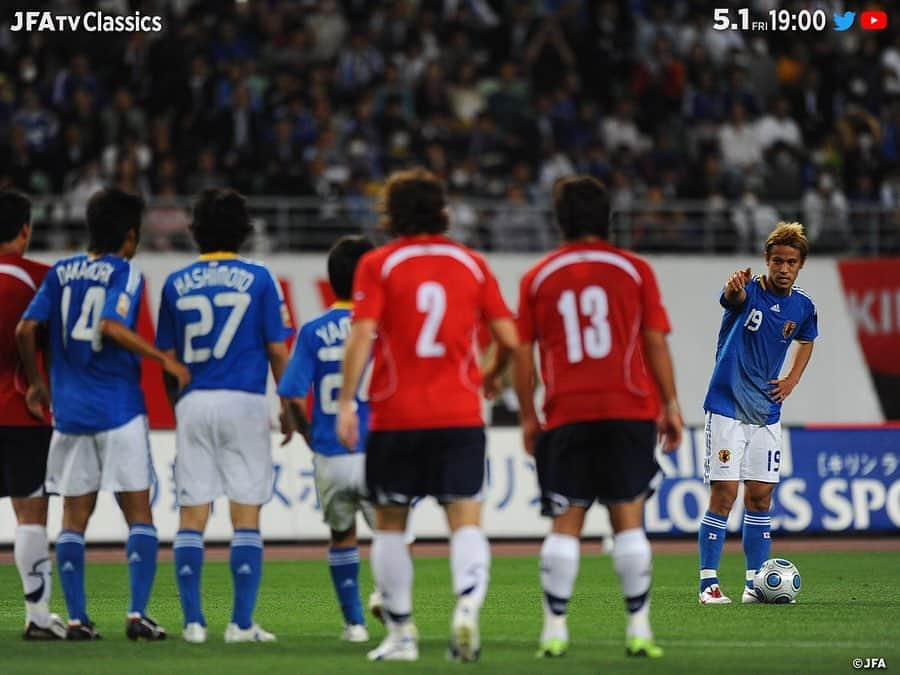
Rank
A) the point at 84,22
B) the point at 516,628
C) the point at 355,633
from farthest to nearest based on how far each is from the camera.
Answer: the point at 84,22 < the point at 516,628 < the point at 355,633

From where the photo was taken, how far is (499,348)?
799 cm

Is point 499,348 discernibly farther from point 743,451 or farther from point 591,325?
point 743,451

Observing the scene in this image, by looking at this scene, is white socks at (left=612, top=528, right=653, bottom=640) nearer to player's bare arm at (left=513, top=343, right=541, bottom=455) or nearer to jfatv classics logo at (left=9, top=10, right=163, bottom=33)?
player's bare arm at (left=513, top=343, right=541, bottom=455)

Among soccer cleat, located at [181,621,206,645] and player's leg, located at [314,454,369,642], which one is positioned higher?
player's leg, located at [314,454,369,642]

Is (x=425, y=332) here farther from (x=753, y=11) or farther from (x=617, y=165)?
(x=753, y=11)

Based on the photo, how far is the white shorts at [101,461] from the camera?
29.0 feet

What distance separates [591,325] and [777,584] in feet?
13.4

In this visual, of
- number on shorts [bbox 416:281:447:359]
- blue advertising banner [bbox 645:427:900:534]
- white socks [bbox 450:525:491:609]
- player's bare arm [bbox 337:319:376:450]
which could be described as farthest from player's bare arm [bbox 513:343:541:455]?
blue advertising banner [bbox 645:427:900:534]

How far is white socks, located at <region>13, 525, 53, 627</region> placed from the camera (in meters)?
9.16

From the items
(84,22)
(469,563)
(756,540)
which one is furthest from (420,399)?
(84,22)

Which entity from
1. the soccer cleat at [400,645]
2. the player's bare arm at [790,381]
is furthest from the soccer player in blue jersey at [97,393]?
the player's bare arm at [790,381]

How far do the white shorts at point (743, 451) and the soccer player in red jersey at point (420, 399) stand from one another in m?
3.96

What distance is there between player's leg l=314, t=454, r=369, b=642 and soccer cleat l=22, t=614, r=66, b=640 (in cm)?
158

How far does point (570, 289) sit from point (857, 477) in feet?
38.1
